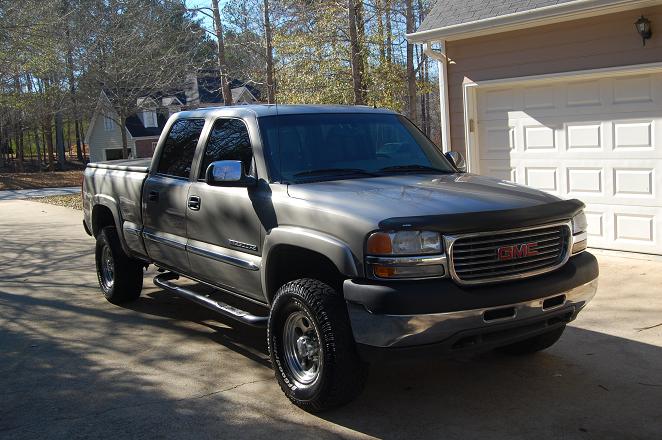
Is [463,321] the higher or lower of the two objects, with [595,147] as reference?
lower

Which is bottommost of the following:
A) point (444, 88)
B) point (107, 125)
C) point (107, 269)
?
point (107, 269)

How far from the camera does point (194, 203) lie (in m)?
5.58

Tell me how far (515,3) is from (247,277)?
626 centimetres

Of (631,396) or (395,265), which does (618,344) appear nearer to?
(631,396)

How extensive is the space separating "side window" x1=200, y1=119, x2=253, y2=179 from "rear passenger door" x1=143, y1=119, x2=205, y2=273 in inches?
9.6

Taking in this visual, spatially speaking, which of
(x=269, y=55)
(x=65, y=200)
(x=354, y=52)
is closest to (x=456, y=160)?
(x=354, y=52)

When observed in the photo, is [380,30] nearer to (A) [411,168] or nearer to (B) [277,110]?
(B) [277,110]

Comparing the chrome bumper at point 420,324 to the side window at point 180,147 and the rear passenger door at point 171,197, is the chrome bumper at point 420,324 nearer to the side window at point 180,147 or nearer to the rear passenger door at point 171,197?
the rear passenger door at point 171,197

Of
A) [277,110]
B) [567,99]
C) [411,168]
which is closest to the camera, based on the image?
[411,168]

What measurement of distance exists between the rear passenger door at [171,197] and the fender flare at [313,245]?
1.35 metres

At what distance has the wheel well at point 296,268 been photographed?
4.36 metres

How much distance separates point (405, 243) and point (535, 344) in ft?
6.50

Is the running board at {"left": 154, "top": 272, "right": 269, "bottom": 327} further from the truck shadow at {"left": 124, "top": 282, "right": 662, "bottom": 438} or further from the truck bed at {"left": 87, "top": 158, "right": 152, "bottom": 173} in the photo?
the truck bed at {"left": 87, "top": 158, "right": 152, "bottom": 173}

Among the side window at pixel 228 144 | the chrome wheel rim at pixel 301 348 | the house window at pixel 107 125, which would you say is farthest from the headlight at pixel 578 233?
the house window at pixel 107 125
